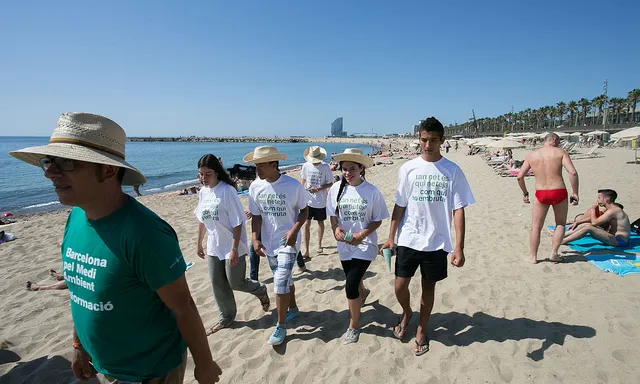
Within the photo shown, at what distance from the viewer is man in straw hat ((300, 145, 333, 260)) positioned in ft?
19.0

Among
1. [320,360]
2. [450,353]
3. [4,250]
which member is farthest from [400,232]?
[4,250]

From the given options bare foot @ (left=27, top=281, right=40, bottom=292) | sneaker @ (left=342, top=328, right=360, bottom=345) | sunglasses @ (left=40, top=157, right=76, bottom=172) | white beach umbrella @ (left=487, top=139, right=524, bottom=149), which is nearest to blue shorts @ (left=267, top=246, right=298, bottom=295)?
sneaker @ (left=342, top=328, right=360, bottom=345)

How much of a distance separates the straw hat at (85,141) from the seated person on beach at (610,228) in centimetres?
654

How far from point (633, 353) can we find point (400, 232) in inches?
90.0

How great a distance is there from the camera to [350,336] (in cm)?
314

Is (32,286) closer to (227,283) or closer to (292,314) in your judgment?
(227,283)

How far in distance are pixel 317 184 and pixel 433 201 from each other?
339 cm

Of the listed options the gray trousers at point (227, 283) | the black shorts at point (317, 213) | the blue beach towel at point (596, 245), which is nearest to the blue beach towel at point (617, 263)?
the blue beach towel at point (596, 245)

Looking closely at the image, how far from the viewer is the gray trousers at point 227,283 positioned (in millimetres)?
3379

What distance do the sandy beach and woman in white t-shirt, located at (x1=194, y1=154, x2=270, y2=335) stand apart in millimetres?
630

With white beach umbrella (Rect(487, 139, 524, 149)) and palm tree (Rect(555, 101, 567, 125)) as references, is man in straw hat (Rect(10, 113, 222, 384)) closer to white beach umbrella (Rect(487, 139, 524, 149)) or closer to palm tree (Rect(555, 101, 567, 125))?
white beach umbrella (Rect(487, 139, 524, 149))

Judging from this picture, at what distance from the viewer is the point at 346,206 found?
3.14m

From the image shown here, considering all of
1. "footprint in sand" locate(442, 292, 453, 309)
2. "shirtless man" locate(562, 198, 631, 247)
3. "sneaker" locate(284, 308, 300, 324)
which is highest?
"shirtless man" locate(562, 198, 631, 247)

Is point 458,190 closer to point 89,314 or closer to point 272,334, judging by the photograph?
point 272,334
